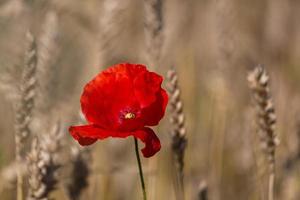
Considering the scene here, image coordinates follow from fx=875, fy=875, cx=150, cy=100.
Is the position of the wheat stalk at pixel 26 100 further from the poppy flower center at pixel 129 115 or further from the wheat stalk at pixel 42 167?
the poppy flower center at pixel 129 115

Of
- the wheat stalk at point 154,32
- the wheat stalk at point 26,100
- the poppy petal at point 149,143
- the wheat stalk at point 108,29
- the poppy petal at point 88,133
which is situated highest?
the wheat stalk at point 108,29

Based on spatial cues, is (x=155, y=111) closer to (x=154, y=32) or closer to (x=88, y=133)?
(x=88, y=133)

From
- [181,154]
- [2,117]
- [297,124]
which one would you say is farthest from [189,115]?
[181,154]

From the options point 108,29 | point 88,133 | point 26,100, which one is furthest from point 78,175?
point 108,29

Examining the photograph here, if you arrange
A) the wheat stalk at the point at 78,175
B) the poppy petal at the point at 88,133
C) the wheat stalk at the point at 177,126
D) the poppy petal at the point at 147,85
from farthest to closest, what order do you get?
the wheat stalk at the point at 78,175 < the wheat stalk at the point at 177,126 < the poppy petal at the point at 147,85 < the poppy petal at the point at 88,133

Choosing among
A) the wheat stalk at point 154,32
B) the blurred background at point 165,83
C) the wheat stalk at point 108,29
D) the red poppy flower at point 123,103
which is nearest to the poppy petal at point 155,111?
the red poppy flower at point 123,103

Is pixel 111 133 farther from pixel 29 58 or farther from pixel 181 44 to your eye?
pixel 181 44
